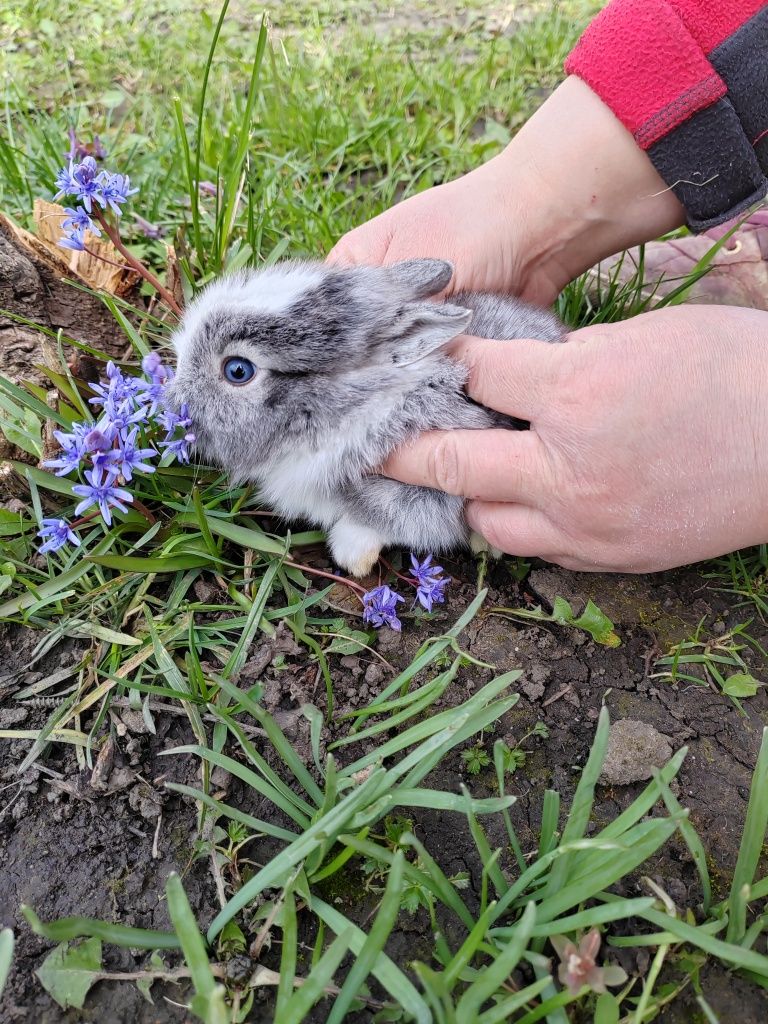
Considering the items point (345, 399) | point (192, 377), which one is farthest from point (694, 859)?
point (192, 377)

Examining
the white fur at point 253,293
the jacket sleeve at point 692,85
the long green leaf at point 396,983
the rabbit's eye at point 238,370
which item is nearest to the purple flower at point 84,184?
the white fur at point 253,293

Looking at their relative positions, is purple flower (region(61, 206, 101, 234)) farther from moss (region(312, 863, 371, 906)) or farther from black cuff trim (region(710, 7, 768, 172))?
black cuff trim (region(710, 7, 768, 172))

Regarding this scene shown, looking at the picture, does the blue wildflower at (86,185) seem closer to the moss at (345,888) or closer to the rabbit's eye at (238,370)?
the rabbit's eye at (238,370)

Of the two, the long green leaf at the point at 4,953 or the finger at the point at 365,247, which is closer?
the long green leaf at the point at 4,953

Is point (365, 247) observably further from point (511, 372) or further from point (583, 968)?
point (583, 968)

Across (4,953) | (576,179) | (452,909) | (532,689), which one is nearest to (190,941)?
(4,953)

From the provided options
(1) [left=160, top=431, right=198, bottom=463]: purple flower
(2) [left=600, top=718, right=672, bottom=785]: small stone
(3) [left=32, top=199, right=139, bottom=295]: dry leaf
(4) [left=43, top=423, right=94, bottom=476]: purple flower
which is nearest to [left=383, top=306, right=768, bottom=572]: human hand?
(2) [left=600, top=718, right=672, bottom=785]: small stone

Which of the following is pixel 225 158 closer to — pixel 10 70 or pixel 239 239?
pixel 239 239
